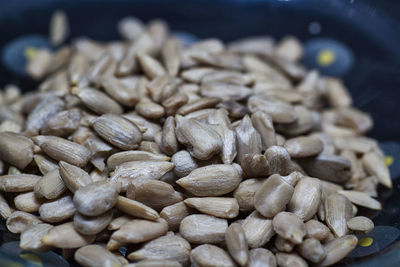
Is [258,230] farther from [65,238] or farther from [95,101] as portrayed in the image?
[95,101]

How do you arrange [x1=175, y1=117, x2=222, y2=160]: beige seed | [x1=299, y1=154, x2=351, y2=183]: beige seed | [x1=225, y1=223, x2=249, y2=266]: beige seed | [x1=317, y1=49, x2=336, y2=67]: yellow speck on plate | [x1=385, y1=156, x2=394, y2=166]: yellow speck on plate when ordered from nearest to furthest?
1. [x1=225, y1=223, x2=249, y2=266]: beige seed
2. [x1=175, y1=117, x2=222, y2=160]: beige seed
3. [x1=299, y1=154, x2=351, y2=183]: beige seed
4. [x1=385, y1=156, x2=394, y2=166]: yellow speck on plate
5. [x1=317, y1=49, x2=336, y2=67]: yellow speck on plate

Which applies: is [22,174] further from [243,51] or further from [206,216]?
[243,51]

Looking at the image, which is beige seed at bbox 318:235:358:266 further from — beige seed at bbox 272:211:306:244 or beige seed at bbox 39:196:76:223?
beige seed at bbox 39:196:76:223

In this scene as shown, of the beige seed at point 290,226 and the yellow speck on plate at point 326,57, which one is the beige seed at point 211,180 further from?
the yellow speck on plate at point 326,57

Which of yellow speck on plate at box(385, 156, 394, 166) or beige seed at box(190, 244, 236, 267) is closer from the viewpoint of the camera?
beige seed at box(190, 244, 236, 267)

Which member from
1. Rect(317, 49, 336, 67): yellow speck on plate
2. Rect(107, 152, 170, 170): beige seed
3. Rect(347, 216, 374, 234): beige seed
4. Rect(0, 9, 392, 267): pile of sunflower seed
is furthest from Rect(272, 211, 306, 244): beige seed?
Rect(317, 49, 336, 67): yellow speck on plate

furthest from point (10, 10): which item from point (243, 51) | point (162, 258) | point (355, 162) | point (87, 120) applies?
point (355, 162)

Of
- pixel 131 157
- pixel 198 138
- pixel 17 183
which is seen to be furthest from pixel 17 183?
pixel 198 138
